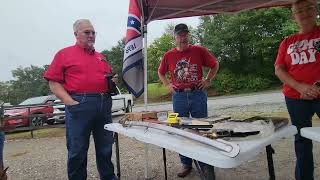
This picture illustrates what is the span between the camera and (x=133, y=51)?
4777 mm

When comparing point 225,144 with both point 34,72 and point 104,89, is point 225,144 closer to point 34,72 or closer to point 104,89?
point 104,89

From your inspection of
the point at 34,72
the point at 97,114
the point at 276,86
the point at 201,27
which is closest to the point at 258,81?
the point at 276,86

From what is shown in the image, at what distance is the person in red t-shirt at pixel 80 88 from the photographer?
3.87 metres

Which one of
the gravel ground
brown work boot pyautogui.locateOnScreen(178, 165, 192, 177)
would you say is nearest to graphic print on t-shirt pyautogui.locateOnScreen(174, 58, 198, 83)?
brown work boot pyautogui.locateOnScreen(178, 165, 192, 177)

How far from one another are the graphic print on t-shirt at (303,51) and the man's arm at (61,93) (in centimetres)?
209

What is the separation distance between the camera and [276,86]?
2952 cm

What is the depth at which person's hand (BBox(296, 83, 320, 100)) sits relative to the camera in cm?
335

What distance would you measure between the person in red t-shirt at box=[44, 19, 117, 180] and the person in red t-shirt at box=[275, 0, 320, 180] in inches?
69.5

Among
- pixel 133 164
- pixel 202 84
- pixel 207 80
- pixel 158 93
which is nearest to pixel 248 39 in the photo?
pixel 158 93

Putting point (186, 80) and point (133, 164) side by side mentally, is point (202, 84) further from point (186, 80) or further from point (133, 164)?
point (133, 164)

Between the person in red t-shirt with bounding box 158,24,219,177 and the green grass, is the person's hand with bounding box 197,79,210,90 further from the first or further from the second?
the green grass

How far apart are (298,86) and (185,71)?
171cm

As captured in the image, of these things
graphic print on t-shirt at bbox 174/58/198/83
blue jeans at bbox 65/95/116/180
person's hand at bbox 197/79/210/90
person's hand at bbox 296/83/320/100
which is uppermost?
graphic print on t-shirt at bbox 174/58/198/83

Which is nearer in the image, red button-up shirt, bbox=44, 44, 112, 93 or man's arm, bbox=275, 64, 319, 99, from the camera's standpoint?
man's arm, bbox=275, 64, 319, 99
